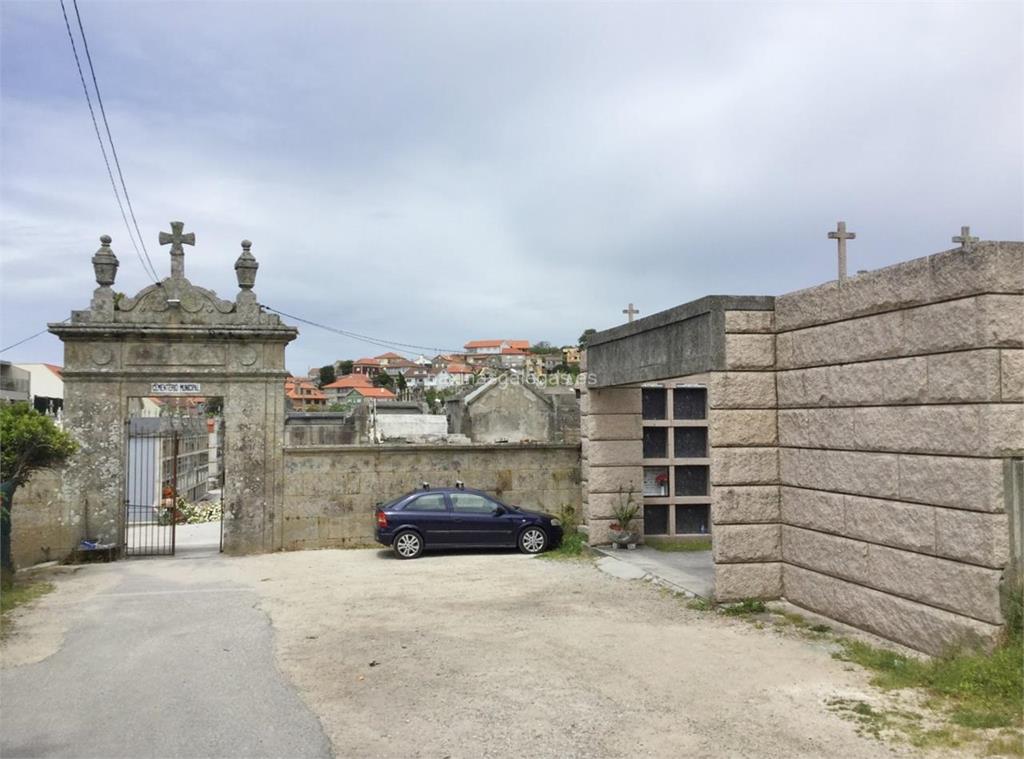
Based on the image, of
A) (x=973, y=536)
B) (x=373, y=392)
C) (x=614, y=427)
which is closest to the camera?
(x=973, y=536)

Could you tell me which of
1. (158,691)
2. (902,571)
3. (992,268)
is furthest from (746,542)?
(158,691)

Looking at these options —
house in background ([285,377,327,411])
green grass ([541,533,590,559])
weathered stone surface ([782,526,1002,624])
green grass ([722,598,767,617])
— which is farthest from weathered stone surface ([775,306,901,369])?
house in background ([285,377,327,411])

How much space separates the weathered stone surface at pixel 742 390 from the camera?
9.77 m

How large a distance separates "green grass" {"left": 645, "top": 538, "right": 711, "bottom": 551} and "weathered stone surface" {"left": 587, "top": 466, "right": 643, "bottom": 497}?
107 cm

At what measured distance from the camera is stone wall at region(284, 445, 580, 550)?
1628cm

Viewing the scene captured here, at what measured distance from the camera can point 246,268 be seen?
16.1 m

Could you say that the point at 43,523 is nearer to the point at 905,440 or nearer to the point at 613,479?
the point at 613,479

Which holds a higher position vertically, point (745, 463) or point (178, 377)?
point (178, 377)

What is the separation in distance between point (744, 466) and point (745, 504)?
448mm

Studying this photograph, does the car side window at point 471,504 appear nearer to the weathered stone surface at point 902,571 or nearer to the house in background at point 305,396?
the weathered stone surface at point 902,571

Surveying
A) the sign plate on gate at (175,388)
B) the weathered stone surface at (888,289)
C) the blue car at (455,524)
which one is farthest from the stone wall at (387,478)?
the weathered stone surface at (888,289)

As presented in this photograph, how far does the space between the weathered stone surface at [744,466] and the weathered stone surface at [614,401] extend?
495 centimetres

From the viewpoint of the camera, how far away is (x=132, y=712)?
6371 mm

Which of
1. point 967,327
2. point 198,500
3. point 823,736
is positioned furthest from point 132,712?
point 198,500
